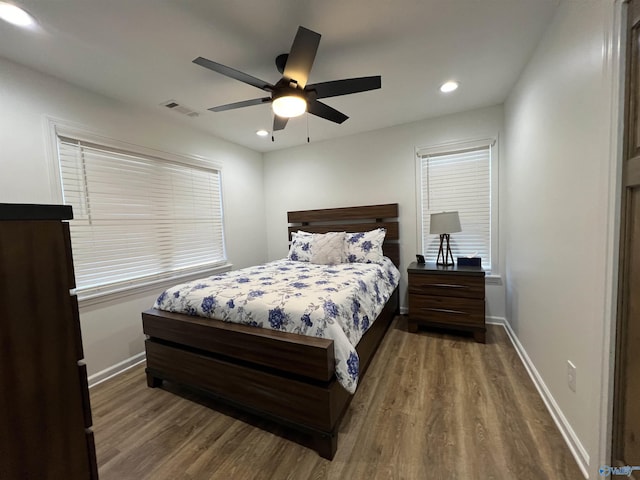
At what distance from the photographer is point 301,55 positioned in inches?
58.2

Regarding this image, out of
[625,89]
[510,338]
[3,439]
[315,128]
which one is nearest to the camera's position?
[3,439]

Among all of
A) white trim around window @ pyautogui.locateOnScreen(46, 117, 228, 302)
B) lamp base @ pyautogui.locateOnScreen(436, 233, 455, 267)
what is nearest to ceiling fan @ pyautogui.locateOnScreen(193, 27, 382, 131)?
white trim around window @ pyautogui.locateOnScreen(46, 117, 228, 302)

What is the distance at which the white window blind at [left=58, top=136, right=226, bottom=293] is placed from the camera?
217cm

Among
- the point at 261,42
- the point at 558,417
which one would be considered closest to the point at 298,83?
the point at 261,42

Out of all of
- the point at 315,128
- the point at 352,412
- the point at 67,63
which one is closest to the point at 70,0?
the point at 67,63

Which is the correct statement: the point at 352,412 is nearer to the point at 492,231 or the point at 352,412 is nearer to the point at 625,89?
the point at 625,89

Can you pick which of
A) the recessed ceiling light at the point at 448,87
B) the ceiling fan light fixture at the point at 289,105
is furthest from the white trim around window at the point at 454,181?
the ceiling fan light fixture at the point at 289,105

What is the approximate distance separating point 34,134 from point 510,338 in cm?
442

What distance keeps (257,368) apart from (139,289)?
1.67 m

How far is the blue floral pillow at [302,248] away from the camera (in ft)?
11.2

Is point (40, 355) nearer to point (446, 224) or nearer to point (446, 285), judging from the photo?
point (446, 285)

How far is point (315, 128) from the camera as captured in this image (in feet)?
10.8

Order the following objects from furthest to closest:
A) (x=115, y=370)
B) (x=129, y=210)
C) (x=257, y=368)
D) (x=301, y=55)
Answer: (x=129, y=210) < (x=115, y=370) < (x=257, y=368) < (x=301, y=55)

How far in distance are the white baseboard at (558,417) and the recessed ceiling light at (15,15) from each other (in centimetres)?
366
